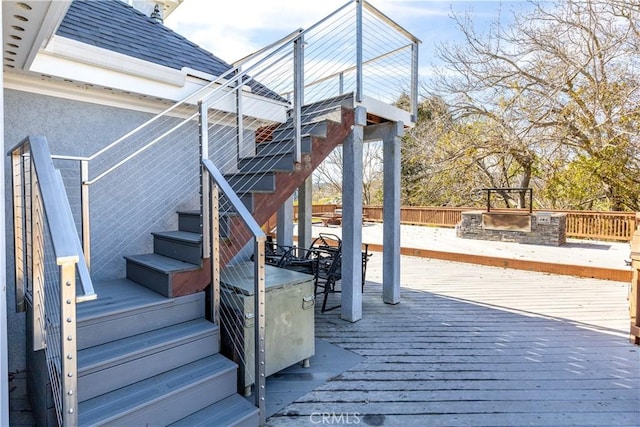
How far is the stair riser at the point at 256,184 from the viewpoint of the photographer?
3.13 metres

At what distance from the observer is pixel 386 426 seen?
7.62 ft

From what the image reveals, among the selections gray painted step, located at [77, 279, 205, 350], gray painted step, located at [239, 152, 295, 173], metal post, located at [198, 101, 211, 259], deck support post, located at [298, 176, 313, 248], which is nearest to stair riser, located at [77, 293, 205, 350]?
gray painted step, located at [77, 279, 205, 350]

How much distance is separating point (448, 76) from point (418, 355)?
12.1 meters

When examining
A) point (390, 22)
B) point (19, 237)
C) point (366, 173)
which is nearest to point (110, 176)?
point (19, 237)

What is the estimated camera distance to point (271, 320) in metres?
2.79

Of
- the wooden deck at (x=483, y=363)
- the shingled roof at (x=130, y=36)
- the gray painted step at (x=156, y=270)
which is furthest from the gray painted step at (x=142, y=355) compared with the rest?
the shingled roof at (x=130, y=36)

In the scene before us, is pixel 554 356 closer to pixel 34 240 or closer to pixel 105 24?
pixel 34 240

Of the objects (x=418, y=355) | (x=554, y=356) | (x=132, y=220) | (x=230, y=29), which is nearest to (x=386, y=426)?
(x=418, y=355)

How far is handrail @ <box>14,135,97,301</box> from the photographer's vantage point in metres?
1.46

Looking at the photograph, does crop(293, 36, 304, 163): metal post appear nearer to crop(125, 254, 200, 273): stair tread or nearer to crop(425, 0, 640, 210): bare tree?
crop(125, 254, 200, 273): stair tread

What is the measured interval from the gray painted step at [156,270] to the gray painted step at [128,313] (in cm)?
7

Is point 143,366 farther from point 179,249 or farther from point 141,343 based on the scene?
point 179,249

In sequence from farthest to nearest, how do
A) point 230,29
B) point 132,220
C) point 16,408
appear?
1. point 230,29
2. point 132,220
3. point 16,408

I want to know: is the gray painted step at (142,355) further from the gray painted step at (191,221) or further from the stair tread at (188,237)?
the gray painted step at (191,221)
